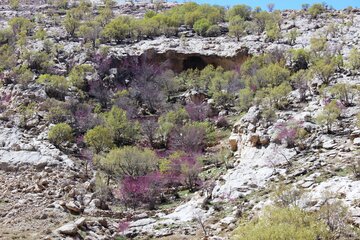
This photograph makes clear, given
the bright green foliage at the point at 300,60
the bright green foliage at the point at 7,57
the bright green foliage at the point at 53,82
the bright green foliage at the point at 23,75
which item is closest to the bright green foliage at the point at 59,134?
the bright green foliage at the point at 53,82

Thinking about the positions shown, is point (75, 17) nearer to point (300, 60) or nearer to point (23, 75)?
point (23, 75)

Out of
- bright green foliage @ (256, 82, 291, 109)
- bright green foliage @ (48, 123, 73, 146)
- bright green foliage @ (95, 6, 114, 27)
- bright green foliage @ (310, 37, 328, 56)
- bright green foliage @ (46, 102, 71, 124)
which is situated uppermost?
bright green foliage @ (95, 6, 114, 27)

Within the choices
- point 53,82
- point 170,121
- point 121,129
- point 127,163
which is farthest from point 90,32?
point 127,163

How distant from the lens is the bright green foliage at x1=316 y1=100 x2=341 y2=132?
25872 millimetres

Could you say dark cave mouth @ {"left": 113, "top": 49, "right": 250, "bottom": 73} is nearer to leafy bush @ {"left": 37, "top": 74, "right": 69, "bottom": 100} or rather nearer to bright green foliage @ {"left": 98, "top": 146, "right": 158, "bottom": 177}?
leafy bush @ {"left": 37, "top": 74, "right": 69, "bottom": 100}

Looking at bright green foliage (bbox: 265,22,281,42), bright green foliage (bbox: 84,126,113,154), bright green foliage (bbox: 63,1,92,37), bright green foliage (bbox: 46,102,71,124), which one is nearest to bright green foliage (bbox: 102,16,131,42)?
bright green foliage (bbox: 63,1,92,37)

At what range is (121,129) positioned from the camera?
117ft

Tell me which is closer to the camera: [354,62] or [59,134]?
[59,134]

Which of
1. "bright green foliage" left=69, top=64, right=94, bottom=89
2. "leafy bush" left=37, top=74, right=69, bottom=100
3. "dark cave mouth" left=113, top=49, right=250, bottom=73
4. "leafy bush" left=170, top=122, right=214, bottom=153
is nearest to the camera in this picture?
"leafy bush" left=170, top=122, right=214, bottom=153

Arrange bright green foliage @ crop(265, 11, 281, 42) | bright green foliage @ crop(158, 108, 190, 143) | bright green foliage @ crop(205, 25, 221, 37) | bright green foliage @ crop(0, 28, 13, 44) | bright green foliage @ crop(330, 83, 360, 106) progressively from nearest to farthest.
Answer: bright green foliage @ crop(330, 83, 360, 106) → bright green foliage @ crop(158, 108, 190, 143) → bright green foliage @ crop(265, 11, 281, 42) → bright green foliage @ crop(0, 28, 13, 44) → bright green foliage @ crop(205, 25, 221, 37)

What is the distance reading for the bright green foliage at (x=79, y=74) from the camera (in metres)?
43.1

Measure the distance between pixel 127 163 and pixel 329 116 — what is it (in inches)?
501

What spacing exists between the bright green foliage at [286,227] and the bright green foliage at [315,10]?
1901 inches

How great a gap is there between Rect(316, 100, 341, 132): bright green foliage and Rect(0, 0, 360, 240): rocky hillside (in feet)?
0.26
